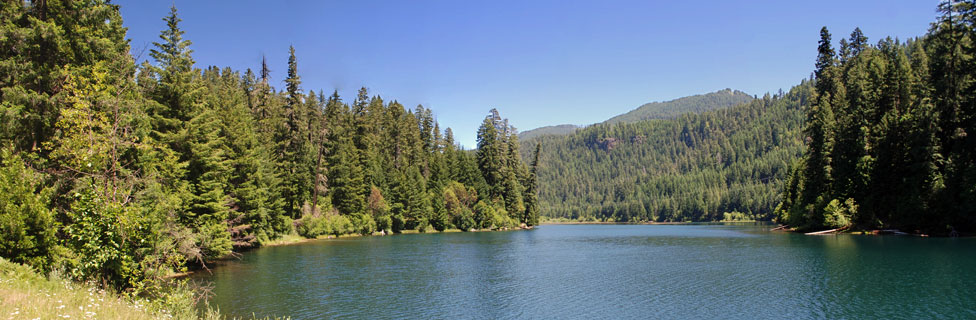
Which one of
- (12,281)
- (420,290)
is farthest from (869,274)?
(12,281)

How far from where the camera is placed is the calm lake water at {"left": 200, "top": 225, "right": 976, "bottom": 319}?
26203 mm

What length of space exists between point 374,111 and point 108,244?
90773 mm

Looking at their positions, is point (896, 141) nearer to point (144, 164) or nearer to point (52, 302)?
point (144, 164)

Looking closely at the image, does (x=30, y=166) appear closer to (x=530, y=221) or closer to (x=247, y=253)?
(x=247, y=253)

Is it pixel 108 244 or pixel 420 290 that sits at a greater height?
pixel 108 244

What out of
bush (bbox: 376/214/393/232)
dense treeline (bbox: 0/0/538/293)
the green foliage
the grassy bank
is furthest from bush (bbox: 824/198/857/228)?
the green foliage

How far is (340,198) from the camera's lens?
274 ft

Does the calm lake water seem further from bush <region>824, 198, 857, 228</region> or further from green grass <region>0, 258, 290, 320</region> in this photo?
bush <region>824, 198, 857, 228</region>

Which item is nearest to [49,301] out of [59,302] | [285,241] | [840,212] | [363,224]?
[59,302]

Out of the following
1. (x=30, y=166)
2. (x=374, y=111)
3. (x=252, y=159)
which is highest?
(x=374, y=111)

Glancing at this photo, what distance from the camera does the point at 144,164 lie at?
24.6 meters

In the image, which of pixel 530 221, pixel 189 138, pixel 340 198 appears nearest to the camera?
pixel 189 138

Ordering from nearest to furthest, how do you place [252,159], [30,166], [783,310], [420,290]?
[30,166], [783,310], [420,290], [252,159]

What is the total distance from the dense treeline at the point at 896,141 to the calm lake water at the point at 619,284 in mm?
7442
